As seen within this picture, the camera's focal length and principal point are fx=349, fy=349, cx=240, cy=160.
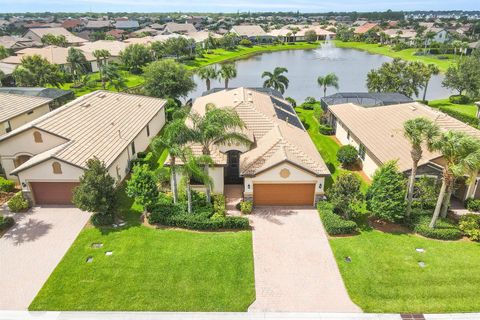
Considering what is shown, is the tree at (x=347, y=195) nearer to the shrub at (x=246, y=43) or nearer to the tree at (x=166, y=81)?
the tree at (x=166, y=81)

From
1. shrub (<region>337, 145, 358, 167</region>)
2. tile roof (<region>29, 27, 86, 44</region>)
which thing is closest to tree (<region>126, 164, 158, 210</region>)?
shrub (<region>337, 145, 358, 167</region>)

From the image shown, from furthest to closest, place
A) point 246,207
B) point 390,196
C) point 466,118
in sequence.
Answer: point 466,118, point 246,207, point 390,196

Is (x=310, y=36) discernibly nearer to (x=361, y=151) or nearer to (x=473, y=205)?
(x=361, y=151)

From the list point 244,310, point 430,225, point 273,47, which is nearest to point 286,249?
point 244,310

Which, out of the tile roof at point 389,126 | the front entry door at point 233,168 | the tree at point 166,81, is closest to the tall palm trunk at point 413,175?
the tile roof at point 389,126

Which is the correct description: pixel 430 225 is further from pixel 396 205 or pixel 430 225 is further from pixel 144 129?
pixel 144 129

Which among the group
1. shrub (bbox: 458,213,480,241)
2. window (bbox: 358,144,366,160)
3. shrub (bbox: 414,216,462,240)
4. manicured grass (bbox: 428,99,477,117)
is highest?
window (bbox: 358,144,366,160)

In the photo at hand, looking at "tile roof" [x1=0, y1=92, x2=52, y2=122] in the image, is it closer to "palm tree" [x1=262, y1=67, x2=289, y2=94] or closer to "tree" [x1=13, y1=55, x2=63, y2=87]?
"tree" [x1=13, y1=55, x2=63, y2=87]

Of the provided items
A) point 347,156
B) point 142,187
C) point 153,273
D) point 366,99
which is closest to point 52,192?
point 142,187
